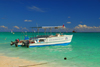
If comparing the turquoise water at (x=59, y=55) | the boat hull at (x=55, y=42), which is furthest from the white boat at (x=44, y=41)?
the turquoise water at (x=59, y=55)

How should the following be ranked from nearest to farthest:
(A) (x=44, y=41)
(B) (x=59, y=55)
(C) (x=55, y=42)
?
1. (B) (x=59, y=55)
2. (A) (x=44, y=41)
3. (C) (x=55, y=42)

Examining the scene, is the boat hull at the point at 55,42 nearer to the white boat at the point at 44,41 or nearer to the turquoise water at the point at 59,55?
the white boat at the point at 44,41

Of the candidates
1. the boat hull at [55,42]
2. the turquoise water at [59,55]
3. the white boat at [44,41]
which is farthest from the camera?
the boat hull at [55,42]

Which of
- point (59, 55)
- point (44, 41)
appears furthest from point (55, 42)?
point (59, 55)

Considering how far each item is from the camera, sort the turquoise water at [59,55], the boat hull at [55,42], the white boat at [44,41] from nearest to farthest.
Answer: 1. the turquoise water at [59,55]
2. the white boat at [44,41]
3. the boat hull at [55,42]

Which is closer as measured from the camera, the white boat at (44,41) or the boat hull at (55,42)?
the white boat at (44,41)

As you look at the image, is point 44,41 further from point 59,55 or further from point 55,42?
point 59,55

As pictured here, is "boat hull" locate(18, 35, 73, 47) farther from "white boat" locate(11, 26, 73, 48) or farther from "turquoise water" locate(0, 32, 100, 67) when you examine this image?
"turquoise water" locate(0, 32, 100, 67)

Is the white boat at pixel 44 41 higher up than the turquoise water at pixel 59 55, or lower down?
higher up

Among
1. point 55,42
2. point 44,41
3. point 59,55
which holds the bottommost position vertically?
point 59,55

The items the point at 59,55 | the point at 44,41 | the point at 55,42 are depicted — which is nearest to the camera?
the point at 59,55

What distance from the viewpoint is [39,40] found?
67.6 ft

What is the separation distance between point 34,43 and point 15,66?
9.80 m

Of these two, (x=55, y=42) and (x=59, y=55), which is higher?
(x=55, y=42)
